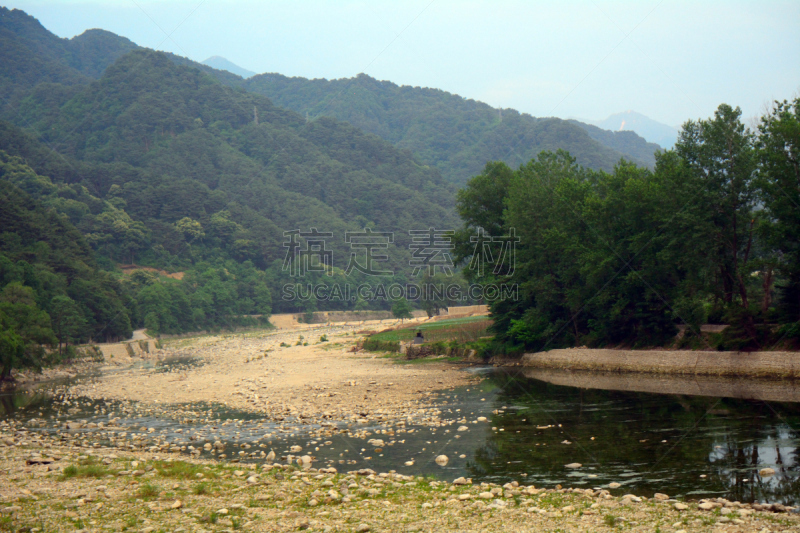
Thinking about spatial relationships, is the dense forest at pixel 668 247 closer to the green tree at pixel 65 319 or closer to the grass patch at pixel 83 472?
the grass patch at pixel 83 472

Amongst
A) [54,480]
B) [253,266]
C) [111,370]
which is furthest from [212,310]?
[54,480]

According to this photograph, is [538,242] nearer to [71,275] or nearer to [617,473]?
[617,473]

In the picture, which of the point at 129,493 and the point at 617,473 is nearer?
the point at 129,493

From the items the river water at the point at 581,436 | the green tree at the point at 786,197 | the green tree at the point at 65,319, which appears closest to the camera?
the river water at the point at 581,436

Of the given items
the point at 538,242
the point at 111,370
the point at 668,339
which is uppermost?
the point at 538,242

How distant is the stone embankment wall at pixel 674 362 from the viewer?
2569cm

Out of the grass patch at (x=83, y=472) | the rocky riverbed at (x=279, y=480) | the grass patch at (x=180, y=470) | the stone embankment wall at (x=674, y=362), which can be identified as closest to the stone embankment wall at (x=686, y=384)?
the stone embankment wall at (x=674, y=362)

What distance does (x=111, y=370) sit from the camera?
183ft

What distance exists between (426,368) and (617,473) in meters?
28.9

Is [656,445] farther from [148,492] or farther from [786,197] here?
[786,197]

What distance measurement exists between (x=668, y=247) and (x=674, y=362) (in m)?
6.48

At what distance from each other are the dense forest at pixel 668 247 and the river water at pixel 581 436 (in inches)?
213

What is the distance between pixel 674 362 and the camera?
3144cm

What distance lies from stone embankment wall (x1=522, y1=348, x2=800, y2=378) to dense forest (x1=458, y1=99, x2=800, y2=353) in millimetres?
834
